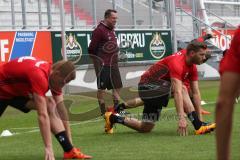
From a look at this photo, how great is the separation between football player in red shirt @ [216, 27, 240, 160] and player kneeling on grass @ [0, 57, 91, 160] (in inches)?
123

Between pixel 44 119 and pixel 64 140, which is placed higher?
pixel 44 119

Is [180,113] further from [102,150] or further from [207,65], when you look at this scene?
[207,65]

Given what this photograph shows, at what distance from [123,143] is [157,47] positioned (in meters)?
12.9

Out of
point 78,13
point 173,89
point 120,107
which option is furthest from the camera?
point 78,13

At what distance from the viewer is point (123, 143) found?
7.78 m

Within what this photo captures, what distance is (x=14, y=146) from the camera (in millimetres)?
7883

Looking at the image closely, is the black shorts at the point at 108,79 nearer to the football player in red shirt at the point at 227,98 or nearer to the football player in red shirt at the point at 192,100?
the football player in red shirt at the point at 192,100

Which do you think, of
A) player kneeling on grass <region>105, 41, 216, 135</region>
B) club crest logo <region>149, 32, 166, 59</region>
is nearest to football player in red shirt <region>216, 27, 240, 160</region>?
player kneeling on grass <region>105, 41, 216, 135</region>

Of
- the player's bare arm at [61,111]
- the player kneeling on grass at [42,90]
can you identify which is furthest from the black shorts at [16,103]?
the player's bare arm at [61,111]

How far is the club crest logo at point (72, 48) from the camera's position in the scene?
691 inches

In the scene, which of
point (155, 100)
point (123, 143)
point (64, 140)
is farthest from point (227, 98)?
point (155, 100)

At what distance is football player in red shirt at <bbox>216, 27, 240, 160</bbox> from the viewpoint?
2.90m

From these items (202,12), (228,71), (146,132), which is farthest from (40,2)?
(228,71)

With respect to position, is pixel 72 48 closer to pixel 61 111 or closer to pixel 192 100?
pixel 192 100
